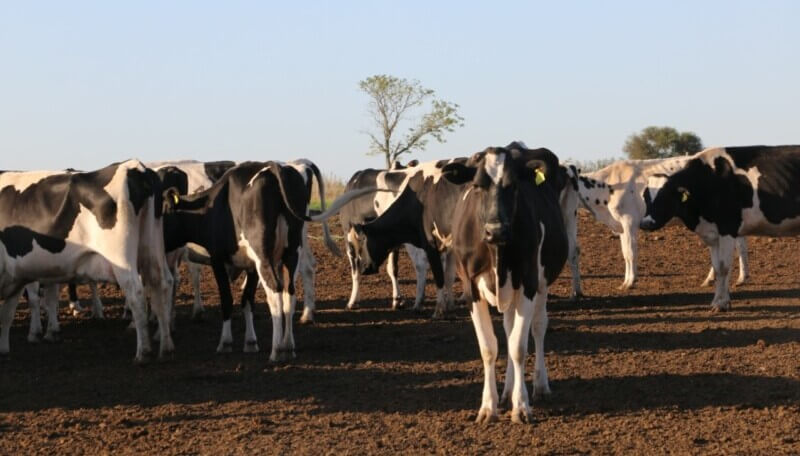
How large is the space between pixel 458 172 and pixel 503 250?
31.5 inches

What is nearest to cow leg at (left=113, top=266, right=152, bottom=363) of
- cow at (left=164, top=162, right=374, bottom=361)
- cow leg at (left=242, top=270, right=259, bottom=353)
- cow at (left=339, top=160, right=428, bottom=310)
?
cow at (left=164, top=162, right=374, bottom=361)

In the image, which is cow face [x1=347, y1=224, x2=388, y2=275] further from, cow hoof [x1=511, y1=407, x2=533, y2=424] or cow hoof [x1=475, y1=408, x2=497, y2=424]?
cow hoof [x1=511, y1=407, x2=533, y2=424]

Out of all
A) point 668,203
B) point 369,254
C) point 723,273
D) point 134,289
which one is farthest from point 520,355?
point 668,203

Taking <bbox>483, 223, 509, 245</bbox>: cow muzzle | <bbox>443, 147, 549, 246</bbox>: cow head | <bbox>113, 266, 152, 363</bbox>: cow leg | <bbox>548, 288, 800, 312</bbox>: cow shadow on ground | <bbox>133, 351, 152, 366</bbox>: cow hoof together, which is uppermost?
<bbox>443, 147, 549, 246</bbox>: cow head

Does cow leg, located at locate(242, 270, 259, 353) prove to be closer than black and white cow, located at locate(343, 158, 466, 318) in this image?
Yes

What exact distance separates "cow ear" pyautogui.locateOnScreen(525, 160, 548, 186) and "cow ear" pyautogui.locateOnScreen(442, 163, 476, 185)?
19.0 inches

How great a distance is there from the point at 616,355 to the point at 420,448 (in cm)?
449

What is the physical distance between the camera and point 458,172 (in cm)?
973

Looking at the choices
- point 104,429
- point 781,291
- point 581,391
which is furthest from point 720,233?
point 104,429

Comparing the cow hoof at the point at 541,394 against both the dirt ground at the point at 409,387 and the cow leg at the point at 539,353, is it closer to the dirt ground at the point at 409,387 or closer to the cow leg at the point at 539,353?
the cow leg at the point at 539,353

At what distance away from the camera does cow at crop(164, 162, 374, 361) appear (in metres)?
13.1

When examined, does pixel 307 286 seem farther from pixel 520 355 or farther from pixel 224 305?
pixel 520 355

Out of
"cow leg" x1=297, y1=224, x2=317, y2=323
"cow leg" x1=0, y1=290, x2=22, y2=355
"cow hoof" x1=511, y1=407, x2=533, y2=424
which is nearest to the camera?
"cow hoof" x1=511, y1=407, x2=533, y2=424

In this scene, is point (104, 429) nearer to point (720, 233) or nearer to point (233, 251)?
point (233, 251)
